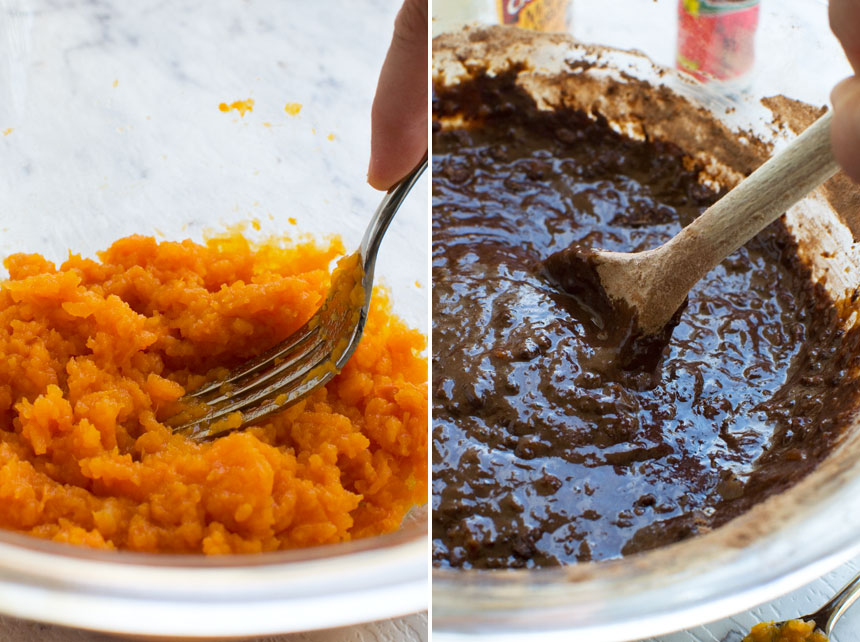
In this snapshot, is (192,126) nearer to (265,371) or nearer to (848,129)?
(265,371)

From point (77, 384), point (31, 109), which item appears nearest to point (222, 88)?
point (31, 109)

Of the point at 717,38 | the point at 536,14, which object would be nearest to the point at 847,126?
the point at 717,38

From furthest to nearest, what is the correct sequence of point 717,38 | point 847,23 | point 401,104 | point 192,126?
1. point 717,38
2. point 192,126
3. point 401,104
4. point 847,23

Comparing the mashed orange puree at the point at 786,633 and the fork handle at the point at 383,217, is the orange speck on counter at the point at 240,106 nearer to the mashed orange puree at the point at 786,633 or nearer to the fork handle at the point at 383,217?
the fork handle at the point at 383,217

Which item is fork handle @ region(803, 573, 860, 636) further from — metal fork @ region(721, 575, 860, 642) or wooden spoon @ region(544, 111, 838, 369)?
wooden spoon @ region(544, 111, 838, 369)

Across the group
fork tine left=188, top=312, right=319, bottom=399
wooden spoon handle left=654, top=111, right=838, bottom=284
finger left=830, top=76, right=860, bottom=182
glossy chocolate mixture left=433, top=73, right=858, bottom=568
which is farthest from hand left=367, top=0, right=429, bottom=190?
finger left=830, top=76, right=860, bottom=182
